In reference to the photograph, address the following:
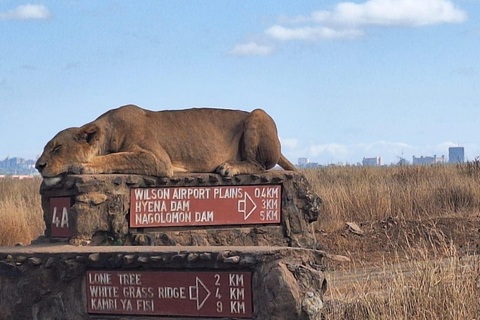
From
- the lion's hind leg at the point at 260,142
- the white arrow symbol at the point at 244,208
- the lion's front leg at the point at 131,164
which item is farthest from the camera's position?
the lion's hind leg at the point at 260,142

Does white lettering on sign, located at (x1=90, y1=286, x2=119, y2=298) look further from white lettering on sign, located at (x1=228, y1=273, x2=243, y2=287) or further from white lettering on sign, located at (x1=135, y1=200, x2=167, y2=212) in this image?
white lettering on sign, located at (x1=135, y1=200, x2=167, y2=212)

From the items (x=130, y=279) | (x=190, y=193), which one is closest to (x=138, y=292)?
(x=130, y=279)

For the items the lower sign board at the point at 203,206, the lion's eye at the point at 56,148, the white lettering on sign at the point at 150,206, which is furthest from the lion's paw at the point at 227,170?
the lion's eye at the point at 56,148

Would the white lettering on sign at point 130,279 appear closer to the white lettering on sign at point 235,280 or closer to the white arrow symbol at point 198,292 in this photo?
the white arrow symbol at point 198,292

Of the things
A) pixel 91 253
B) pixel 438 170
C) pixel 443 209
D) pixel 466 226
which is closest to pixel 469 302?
pixel 91 253

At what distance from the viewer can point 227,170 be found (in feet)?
31.9

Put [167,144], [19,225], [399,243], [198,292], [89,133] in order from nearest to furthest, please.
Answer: [198,292], [89,133], [167,144], [399,243], [19,225]

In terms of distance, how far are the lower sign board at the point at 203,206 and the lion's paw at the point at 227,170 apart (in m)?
0.27

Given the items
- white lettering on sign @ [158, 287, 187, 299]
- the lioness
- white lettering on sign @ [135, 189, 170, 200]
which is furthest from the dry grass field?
white lettering on sign @ [158, 287, 187, 299]

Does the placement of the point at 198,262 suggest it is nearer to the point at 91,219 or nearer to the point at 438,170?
A: the point at 91,219

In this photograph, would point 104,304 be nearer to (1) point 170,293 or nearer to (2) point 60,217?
(1) point 170,293

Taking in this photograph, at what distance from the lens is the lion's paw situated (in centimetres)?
967

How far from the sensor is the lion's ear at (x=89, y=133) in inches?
376

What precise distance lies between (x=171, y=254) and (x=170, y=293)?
30 centimetres
